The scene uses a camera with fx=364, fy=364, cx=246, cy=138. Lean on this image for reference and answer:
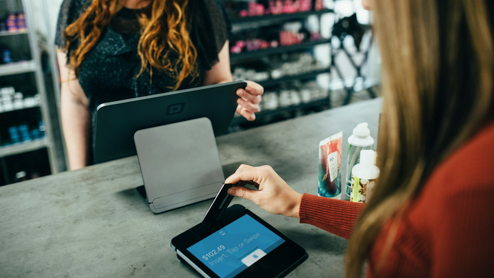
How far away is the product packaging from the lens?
0.98 metres

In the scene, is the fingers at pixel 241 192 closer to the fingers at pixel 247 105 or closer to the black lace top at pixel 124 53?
the fingers at pixel 247 105

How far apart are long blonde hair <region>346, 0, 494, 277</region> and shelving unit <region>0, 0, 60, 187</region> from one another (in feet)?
9.76

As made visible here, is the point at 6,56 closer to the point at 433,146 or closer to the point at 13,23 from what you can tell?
the point at 13,23

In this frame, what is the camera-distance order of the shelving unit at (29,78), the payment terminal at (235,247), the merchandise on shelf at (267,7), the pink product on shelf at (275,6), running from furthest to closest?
the pink product on shelf at (275,6)
the merchandise on shelf at (267,7)
the shelving unit at (29,78)
the payment terminal at (235,247)

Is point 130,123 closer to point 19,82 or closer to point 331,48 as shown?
point 19,82

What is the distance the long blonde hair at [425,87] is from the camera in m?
0.41

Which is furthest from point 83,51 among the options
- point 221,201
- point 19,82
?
point 19,82

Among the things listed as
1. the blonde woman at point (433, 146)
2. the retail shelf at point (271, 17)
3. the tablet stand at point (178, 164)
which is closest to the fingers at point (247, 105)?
the tablet stand at point (178, 164)

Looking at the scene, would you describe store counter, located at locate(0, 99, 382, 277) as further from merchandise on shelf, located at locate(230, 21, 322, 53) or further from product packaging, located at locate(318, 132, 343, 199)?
merchandise on shelf, located at locate(230, 21, 322, 53)

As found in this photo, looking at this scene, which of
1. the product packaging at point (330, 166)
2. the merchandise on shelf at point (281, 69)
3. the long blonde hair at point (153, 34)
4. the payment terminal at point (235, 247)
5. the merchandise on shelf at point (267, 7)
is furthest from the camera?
the merchandise on shelf at point (281, 69)

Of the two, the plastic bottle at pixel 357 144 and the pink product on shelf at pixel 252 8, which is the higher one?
the pink product on shelf at pixel 252 8

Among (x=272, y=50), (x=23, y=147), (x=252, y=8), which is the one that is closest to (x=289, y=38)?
(x=272, y=50)

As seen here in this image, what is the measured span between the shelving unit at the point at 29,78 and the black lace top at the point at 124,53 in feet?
5.23

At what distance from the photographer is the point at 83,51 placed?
1403mm
